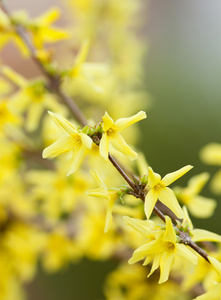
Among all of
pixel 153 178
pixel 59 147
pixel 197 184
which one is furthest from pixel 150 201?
pixel 197 184

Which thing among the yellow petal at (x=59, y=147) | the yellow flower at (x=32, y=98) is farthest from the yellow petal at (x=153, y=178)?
the yellow flower at (x=32, y=98)

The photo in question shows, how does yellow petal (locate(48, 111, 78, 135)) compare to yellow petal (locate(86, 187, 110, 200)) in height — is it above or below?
above

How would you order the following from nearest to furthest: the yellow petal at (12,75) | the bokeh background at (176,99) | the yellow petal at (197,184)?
the yellow petal at (197,184) → the yellow petal at (12,75) → the bokeh background at (176,99)

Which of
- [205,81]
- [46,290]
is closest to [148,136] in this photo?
[205,81]

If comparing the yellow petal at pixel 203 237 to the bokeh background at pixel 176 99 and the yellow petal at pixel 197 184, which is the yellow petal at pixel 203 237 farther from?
the bokeh background at pixel 176 99

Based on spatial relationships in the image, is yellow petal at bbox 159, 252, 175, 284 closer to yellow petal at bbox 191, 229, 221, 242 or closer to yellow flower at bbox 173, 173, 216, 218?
yellow petal at bbox 191, 229, 221, 242

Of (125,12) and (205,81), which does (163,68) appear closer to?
(205,81)

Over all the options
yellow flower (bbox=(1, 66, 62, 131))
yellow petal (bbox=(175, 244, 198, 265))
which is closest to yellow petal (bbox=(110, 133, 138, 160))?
yellow petal (bbox=(175, 244, 198, 265))
